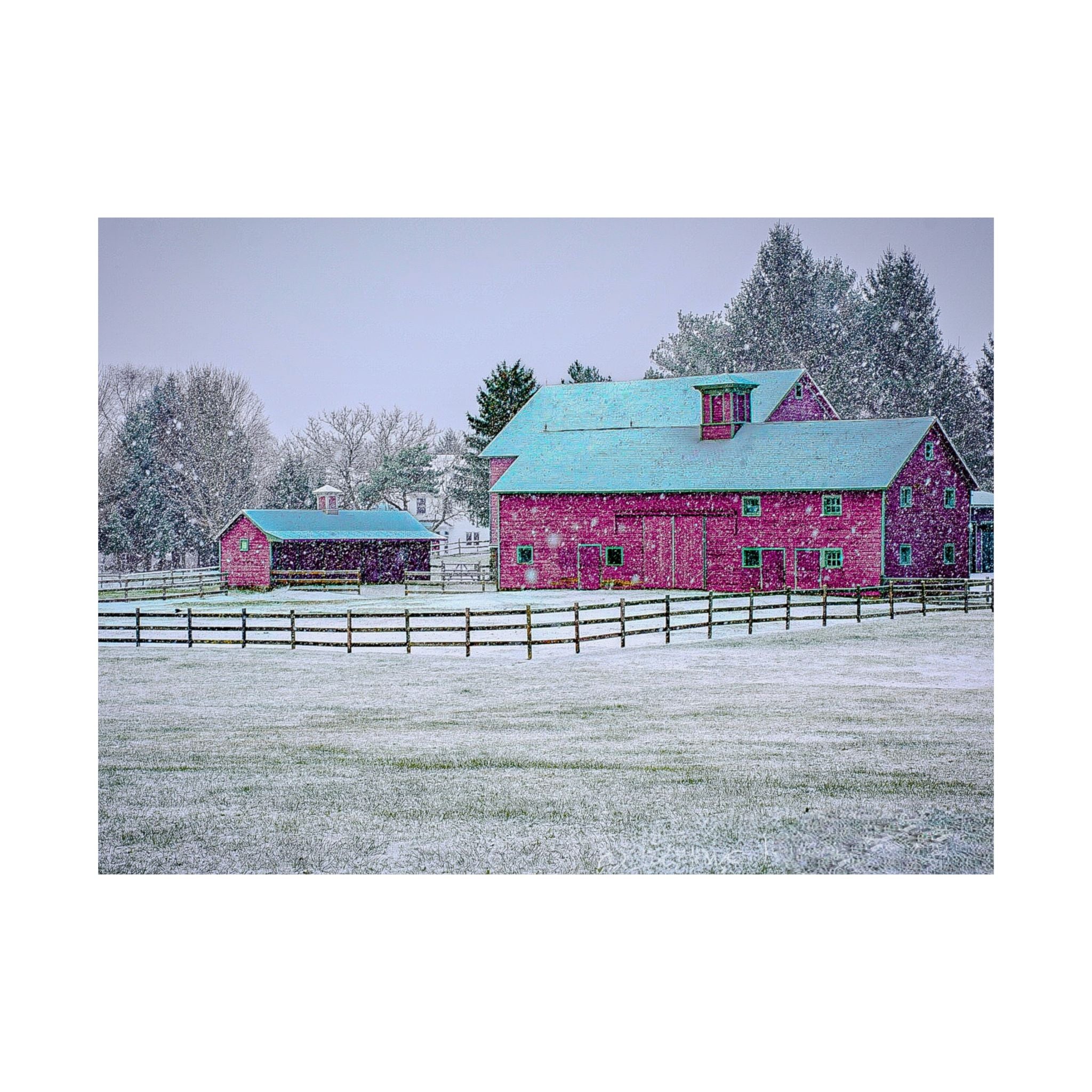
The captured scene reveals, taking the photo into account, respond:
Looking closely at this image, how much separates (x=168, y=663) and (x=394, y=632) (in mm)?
3323

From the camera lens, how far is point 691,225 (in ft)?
31.2

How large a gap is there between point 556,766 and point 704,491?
38.9 feet

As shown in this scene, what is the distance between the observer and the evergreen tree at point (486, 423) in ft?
40.7

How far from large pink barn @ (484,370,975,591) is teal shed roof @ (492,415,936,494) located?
27mm

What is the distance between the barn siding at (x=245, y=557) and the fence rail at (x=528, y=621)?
0.51 meters

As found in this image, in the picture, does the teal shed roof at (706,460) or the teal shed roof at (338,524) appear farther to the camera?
the teal shed roof at (706,460)

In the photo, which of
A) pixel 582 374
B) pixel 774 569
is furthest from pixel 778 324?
pixel 774 569

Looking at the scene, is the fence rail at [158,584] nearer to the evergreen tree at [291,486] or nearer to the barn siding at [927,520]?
the evergreen tree at [291,486]

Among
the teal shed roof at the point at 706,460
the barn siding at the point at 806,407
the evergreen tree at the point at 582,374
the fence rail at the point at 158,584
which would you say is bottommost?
the fence rail at the point at 158,584

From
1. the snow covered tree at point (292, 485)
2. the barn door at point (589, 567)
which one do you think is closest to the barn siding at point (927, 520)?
the barn door at point (589, 567)

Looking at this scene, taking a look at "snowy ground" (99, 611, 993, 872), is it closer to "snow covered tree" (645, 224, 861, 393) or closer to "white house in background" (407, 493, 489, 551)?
"white house in background" (407, 493, 489, 551)

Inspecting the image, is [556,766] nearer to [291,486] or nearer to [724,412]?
[291,486]
